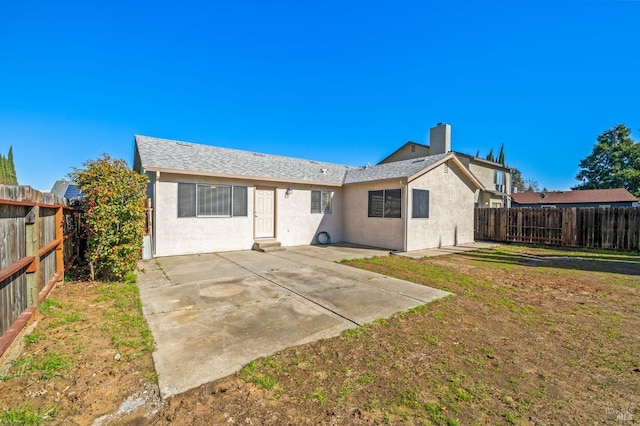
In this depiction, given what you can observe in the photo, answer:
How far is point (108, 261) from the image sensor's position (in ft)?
19.0

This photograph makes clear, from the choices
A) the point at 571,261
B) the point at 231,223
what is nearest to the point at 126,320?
the point at 231,223

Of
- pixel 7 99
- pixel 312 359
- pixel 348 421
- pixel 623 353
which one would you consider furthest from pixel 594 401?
pixel 7 99

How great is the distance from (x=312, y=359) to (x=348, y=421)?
3.01 ft

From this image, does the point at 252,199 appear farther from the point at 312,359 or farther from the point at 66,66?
the point at 66,66

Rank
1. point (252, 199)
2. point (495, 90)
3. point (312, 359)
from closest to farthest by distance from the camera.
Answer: point (312, 359), point (252, 199), point (495, 90)

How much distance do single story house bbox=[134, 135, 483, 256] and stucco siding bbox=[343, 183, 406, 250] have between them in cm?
4

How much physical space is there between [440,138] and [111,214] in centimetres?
1770

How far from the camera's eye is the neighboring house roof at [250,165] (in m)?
9.39

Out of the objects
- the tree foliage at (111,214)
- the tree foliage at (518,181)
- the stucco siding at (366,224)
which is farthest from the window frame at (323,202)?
the tree foliage at (518,181)

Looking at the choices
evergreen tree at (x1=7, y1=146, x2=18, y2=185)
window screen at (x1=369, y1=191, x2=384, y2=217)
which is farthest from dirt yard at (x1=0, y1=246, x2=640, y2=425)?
evergreen tree at (x1=7, y1=146, x2=18, y2=185)

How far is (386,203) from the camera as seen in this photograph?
440 inches

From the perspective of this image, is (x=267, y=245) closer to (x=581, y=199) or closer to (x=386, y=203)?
(x=386, y=203)

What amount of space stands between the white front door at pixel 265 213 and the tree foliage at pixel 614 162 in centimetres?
4182

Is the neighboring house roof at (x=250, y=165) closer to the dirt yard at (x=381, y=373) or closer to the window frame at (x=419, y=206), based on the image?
the window frame at (x=419, y=206)
